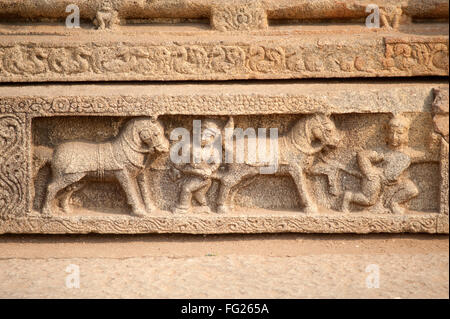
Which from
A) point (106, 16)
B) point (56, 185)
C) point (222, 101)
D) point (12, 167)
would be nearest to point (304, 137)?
point (222, 101)

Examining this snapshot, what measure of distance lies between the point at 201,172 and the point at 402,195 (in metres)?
1.41

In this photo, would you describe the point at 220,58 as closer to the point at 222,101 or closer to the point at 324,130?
the point at 222,101

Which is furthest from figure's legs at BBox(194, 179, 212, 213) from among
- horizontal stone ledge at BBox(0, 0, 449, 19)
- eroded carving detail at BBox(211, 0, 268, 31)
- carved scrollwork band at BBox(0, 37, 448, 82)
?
horizontal stone ledge at BBox(0, 0, 449, 19)

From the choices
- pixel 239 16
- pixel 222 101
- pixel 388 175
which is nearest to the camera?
pixel 222 101

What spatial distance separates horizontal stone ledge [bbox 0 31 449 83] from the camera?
13.7ft

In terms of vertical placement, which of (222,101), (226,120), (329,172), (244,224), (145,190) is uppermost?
(222,101)

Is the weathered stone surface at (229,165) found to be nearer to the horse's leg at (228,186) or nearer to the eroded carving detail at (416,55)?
the horse's leg at (228,186)

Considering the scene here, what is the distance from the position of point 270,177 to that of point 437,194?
1178 millimetres

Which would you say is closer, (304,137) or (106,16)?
(304,137)

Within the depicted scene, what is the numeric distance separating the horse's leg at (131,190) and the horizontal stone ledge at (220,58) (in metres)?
0.66

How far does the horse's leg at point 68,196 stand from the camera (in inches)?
168

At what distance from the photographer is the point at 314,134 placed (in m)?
4.18

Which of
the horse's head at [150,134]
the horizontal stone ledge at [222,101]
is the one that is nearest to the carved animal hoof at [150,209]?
the horse's head at [150,134]

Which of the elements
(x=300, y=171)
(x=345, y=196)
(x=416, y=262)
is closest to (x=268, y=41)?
(x=300, y=171)
